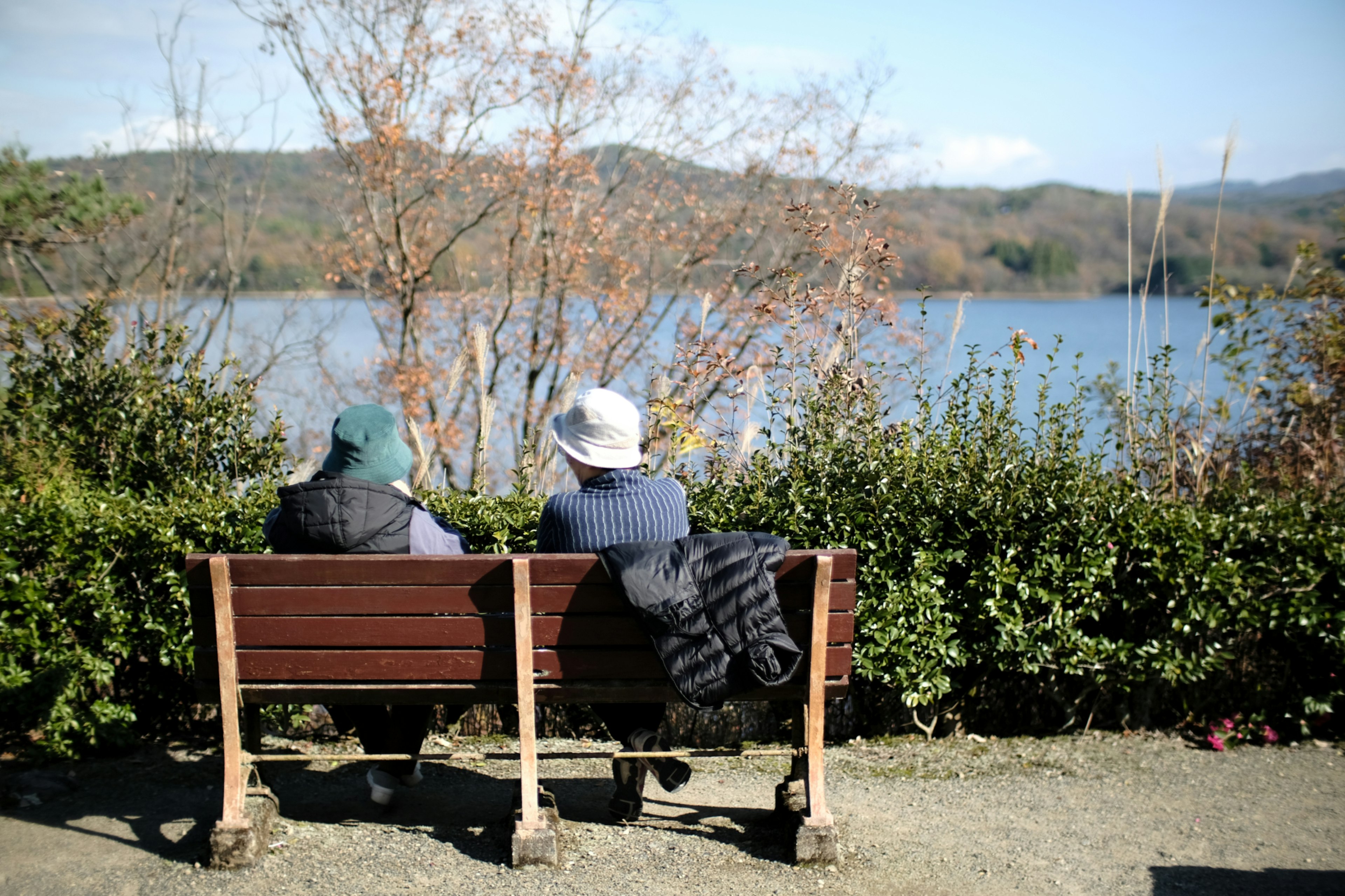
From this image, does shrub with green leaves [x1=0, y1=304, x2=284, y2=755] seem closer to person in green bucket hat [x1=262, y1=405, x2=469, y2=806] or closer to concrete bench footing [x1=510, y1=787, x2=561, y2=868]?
person in green bucket hat [x1=262, y1=405, x2=469, y2=806]

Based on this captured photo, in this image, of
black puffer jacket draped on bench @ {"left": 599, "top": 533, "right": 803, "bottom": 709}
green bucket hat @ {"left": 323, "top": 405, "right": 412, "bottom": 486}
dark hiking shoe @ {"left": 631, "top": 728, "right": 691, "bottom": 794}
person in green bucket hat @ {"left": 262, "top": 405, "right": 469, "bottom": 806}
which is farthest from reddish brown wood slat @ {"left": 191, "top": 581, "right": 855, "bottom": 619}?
dark hiking shoe @ {"left": 631, "top": 728, "right": 691, "bottom": 794}

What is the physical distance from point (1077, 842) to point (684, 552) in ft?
5.36

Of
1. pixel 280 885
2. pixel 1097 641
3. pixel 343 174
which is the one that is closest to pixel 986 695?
pixel 1097 641

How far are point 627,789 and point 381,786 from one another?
857 mm

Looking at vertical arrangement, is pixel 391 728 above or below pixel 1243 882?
above

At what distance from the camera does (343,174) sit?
1135 cm

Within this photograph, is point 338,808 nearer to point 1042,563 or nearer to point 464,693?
point 464,693

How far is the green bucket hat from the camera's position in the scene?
9.80ft

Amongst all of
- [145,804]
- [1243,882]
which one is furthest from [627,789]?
[1243,882]

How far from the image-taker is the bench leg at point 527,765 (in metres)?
2.70

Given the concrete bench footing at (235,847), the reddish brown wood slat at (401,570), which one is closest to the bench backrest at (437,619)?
the reddish brown wood slat at (401,570)

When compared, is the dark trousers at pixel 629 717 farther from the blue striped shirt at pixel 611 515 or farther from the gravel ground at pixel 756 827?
the blue striped shirt at pixel 611 515

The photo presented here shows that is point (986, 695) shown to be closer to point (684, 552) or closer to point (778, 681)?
point (778, 681)

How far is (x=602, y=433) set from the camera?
2.98 m
